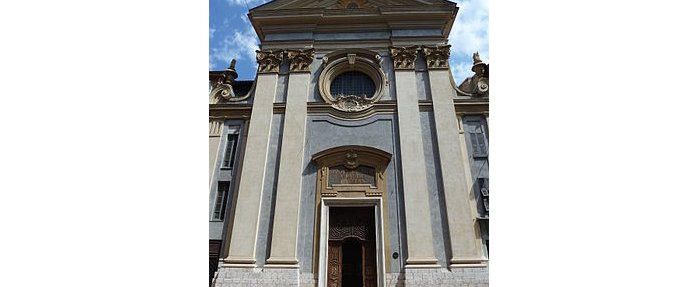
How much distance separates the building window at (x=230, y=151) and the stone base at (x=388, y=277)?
335 cm

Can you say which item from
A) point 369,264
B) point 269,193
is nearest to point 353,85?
point 269,193

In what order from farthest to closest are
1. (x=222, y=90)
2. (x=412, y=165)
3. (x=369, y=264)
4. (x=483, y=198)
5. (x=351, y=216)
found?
(x=222, y=90) < (x=412, y=165) < (x=351, y=216) < (x=483, y=198) < (x=369, y=264)

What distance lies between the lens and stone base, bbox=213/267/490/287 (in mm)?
9789

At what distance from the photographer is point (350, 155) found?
1161 centimetres

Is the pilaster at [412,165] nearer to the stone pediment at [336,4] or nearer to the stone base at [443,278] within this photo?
the stone base at [443,278]

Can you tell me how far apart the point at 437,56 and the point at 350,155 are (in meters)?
4.66

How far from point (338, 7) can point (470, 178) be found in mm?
7987

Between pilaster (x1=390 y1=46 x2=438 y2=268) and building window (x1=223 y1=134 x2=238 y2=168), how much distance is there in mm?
5261

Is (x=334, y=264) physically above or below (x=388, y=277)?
above

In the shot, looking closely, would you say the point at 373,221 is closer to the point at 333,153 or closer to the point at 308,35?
the point at 333,153

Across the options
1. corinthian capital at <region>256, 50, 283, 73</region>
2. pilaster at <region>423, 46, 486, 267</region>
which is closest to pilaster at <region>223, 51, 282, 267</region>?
corinthian capital at <region>256, 50, 283, 73</region>

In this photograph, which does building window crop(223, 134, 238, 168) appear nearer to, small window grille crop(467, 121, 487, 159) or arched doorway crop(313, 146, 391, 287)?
arched doorway crop(313, 146, 391, 287)

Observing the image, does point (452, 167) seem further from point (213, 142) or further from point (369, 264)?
point (213, 142)

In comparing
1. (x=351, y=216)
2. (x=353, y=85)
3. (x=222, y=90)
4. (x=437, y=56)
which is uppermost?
(x=437, y=56)
